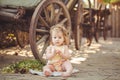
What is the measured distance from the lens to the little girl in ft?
14.0

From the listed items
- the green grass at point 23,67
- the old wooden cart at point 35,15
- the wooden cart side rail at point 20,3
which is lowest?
the green grass at point 23,67

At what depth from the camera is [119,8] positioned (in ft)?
51.1

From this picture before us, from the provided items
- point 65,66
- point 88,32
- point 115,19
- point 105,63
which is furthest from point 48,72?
point 115,19

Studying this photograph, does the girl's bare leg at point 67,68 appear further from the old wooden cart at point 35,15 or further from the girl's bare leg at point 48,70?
the old wooden cart at point 35,15

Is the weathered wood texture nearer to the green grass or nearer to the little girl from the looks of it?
the green grass

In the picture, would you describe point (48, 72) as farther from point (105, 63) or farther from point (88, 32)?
point (88, 32)

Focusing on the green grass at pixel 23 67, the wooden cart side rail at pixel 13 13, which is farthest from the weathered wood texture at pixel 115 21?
the green grass at pixel 23 67

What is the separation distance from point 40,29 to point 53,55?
2.75 ft

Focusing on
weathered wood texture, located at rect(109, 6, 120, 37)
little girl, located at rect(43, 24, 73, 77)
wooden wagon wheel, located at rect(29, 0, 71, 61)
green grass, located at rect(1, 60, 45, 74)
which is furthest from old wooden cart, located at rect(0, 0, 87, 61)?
weathered wood texture, located at rect(109, 6, 120, 37)

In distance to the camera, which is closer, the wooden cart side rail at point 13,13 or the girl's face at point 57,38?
the girl's face at point 57,38

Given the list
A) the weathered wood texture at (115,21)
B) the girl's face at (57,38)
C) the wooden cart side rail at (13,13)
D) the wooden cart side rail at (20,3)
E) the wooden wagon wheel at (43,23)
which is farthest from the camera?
the weathered wood texture at (115,21)

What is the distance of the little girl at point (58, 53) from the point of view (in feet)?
14.0

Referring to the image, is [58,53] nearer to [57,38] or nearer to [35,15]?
[57,38]

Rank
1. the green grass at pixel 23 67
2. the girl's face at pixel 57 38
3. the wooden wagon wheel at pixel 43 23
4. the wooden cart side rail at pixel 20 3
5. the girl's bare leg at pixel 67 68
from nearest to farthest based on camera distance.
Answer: the girl's bare leg at pixel 67 68 < the girl's face at pixel 57 38 < the green grass at pixel 23 67 < the wooden wagon wheel at pixel 43 23 < the wooden cart side rail at pixel 20 3
